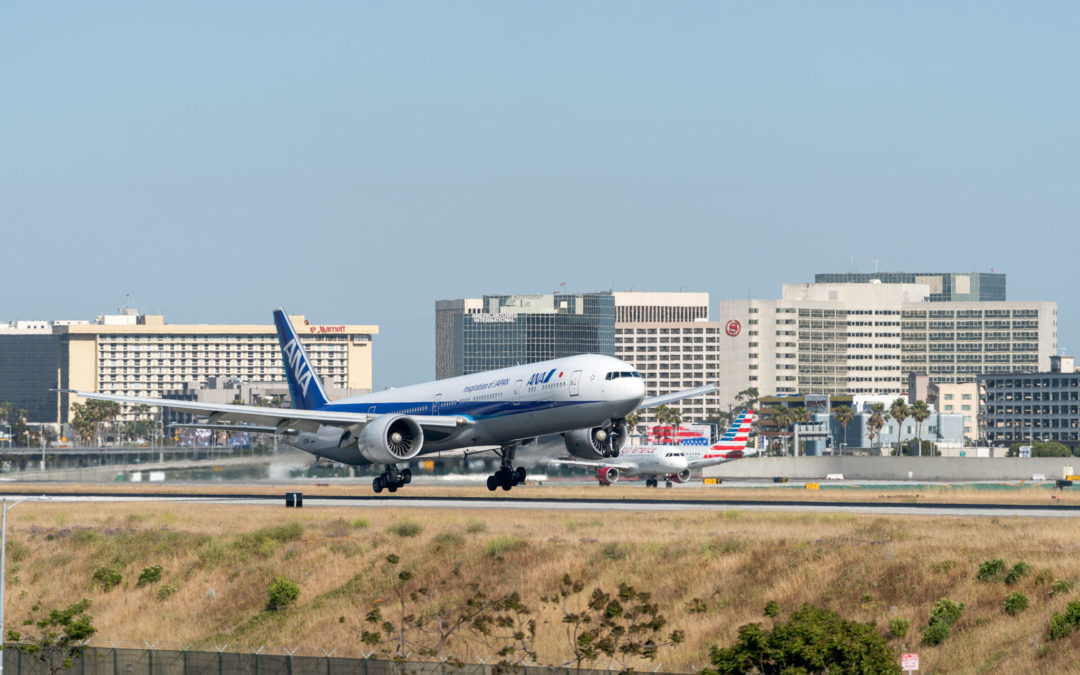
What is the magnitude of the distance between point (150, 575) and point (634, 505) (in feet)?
94.2

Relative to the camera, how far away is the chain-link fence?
43.9m

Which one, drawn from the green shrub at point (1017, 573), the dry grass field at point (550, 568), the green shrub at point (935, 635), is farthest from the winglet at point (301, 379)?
the green shrub at point (935, 635)

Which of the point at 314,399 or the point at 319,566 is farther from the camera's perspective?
the point at 314,399

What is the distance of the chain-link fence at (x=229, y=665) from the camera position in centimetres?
4394

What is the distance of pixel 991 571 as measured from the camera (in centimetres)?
5022

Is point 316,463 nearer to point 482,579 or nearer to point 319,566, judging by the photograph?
point 319,566

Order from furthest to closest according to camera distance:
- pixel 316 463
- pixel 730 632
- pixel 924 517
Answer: pixel 316 463 < pixel 924 517 < pixel 730 632

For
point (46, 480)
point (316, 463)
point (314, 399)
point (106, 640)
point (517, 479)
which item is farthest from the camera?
point (46, 480)

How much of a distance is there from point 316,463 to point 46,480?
46037mm

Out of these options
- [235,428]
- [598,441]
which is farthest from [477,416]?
[235,428]

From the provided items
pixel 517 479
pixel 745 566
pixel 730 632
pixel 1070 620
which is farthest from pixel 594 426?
pixel 1070 620

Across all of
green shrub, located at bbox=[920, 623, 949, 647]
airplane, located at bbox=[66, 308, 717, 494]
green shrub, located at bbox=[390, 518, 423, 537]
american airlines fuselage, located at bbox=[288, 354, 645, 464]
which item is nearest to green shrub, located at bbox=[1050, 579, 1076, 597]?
green shrub, located at bbox=[920, 623, 949, 647]

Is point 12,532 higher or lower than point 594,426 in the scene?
lower

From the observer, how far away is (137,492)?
113875 millimetres
